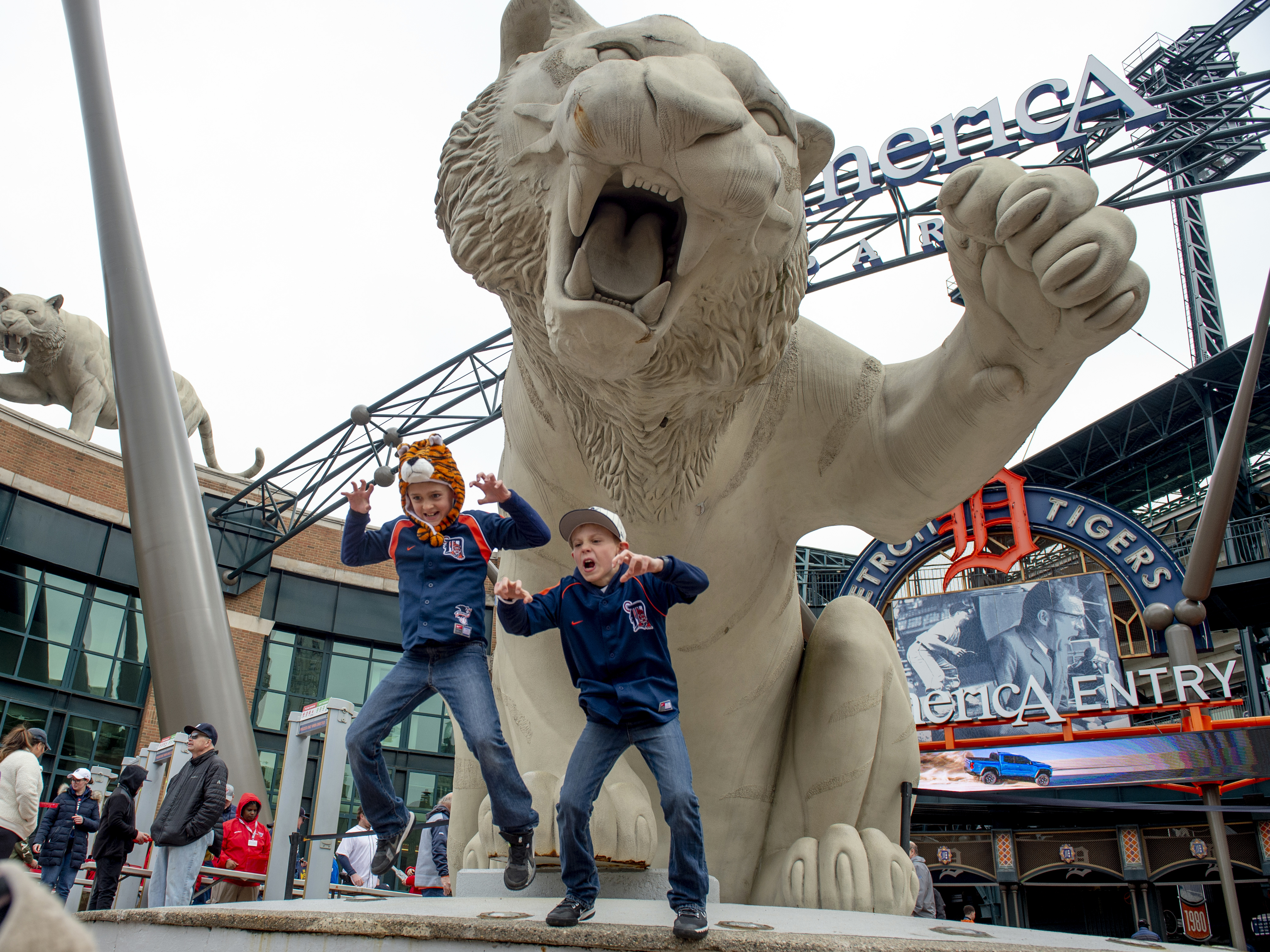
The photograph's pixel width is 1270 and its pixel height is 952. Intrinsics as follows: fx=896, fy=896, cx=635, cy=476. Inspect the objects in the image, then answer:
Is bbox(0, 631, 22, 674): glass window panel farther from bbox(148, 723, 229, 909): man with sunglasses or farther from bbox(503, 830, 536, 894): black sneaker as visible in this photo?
bbox(503, 830, 536, 894): black sneaker

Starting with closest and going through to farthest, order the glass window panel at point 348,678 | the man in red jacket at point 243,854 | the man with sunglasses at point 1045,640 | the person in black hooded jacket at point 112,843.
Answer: the person in black hooded jacket at point 112,843 → the man in red jacket at point 243,854 → the man with sunglasses at point 1045,640 → the glass window panel at point 348,678

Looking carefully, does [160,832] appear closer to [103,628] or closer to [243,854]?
[243,854]

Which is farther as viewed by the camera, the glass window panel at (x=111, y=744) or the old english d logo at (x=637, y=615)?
the glass window panel at (x=111, y=744)

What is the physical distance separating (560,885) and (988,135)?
1446 cm

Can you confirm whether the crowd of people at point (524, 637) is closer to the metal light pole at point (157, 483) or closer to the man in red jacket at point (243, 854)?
the man in red jacket at point (243, 854)

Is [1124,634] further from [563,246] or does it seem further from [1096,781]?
[563,246]

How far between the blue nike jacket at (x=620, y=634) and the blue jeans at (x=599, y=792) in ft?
0.10

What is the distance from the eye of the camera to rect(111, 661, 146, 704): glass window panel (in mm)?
14812

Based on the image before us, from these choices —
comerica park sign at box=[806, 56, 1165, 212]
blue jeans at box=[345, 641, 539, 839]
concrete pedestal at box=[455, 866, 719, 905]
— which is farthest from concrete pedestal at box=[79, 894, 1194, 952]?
comerica park sign at box=[806, 56, 1165, 212]

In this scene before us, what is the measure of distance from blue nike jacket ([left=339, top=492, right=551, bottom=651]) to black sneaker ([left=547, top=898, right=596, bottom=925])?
2.26 ft

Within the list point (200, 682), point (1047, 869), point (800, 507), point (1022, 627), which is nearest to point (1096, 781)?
point (1047, 869)

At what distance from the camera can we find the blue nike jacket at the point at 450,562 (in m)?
2.22

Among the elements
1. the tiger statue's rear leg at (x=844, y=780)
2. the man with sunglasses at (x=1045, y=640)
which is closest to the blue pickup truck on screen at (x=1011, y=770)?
the man with sunglasses at (x=1045, y=640)

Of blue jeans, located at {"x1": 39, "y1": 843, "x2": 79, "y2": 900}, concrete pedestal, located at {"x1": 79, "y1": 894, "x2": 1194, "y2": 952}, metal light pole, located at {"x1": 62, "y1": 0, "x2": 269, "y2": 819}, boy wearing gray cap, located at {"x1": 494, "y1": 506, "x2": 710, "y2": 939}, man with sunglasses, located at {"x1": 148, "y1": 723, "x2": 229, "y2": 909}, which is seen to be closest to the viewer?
concrete pedestal, located at {"x1": 79, "y1": 894, "x2": 1194, "y2": 952}
